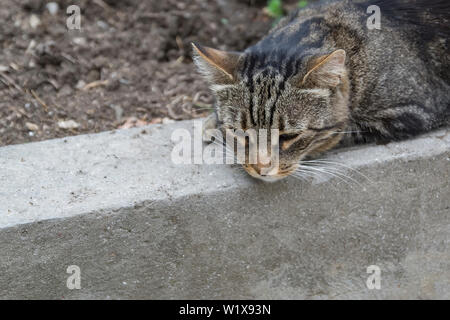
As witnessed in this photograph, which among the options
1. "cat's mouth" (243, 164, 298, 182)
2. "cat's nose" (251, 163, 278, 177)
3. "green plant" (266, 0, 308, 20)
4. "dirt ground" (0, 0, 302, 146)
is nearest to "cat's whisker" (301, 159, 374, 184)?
"cat's mouth" (243, 164, 298, 182)

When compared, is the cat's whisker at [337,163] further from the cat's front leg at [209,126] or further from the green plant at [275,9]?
the green plant at [275,9]

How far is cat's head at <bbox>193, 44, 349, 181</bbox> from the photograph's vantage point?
253 cm

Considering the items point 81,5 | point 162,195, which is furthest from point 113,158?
point 81,5

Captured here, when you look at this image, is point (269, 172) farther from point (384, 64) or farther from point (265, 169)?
point (384, 64)

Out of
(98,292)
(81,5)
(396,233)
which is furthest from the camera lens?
(81,5)

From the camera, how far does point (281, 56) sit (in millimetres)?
2668

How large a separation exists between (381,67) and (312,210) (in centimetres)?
88

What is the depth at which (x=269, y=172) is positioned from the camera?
250cm

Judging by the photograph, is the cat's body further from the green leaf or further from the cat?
the green leaf

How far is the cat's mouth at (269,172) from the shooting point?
98.8 inches

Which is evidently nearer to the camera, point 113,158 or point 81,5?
point 113,158

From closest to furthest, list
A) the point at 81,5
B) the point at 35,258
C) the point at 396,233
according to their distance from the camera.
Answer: the point at 35,258
the point at 396,233
the point at 81,5

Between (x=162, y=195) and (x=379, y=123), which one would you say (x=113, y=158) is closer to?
(x=162, y=195)

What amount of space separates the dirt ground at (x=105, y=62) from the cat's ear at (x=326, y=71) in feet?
3.63
